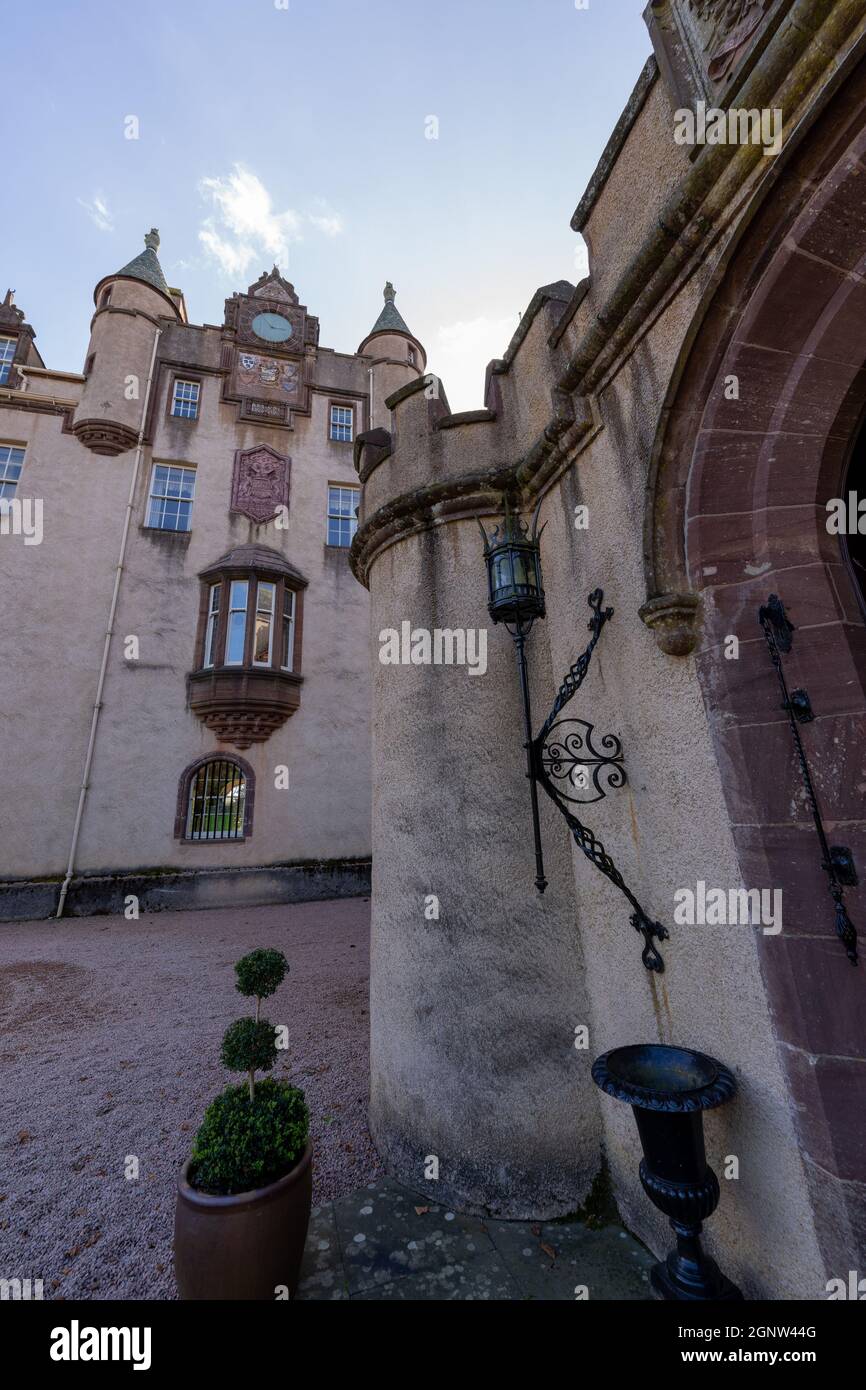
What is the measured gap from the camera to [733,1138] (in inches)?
80.8

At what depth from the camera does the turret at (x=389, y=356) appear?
17.8 metres

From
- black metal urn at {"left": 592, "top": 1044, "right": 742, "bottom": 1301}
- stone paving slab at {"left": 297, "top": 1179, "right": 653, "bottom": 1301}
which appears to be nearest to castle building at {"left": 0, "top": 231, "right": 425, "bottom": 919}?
stone paving slab at {"left": 297, "top": 1179, "right": 653, "bottom": 1301}

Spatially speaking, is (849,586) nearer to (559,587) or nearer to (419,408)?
(559,587)

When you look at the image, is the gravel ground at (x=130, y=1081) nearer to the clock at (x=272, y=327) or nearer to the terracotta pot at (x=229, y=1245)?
the terracotta pot at (x=229, y=1245)

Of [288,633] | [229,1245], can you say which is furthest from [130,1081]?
[288,633]

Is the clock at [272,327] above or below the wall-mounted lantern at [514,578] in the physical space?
above

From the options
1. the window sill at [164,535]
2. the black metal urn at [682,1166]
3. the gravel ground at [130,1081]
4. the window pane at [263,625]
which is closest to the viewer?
the black metal urn at [682,1166]

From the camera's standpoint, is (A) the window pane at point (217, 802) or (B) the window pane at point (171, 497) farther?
(B) the window pane at point (171, 497)

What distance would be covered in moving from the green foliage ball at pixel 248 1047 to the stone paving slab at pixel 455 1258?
0.92 m

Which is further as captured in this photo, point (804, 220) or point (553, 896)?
point (553, 896)

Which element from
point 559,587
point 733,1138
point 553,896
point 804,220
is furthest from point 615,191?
point 733,1138

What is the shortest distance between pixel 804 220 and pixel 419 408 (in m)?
2.62

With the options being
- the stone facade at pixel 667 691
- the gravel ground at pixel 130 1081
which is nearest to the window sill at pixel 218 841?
the gravel ground at pixel 130 1081

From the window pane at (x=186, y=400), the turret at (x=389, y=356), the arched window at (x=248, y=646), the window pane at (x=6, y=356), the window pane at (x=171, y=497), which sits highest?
the turret at (x=389, y=356)
